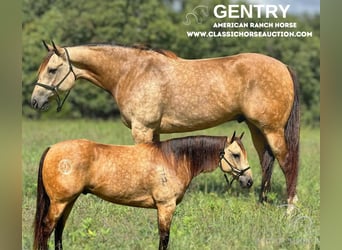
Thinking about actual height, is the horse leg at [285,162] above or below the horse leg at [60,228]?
above

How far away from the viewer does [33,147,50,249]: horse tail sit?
3562 mm

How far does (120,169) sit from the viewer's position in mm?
3539

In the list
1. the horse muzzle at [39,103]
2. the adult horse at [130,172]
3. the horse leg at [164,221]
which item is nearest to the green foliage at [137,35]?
the horse muzzle at [39,103]

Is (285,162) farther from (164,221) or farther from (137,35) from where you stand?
(137,35)

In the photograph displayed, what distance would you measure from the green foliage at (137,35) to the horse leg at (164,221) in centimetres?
79

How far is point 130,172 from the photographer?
11.6 ft

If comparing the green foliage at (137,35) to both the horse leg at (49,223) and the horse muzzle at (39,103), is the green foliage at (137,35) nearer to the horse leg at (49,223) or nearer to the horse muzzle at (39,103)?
the horse muzzle at (39,103)

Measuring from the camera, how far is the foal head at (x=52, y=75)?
12.3ft

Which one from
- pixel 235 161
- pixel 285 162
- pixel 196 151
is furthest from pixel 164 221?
pixel 285 162

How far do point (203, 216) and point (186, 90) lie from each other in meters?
0.85

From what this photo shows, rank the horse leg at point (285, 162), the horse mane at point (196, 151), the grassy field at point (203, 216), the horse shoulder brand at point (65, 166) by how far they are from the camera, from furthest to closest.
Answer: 1. the horse leg at point (285, 162)
2. the grassy field at point (203, 216)
3. the horse mane at point (196, 151)
4. the horse shoulder brand at point (65, 166)

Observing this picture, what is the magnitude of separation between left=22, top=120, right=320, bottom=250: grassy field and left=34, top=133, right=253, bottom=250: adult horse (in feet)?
0.46
